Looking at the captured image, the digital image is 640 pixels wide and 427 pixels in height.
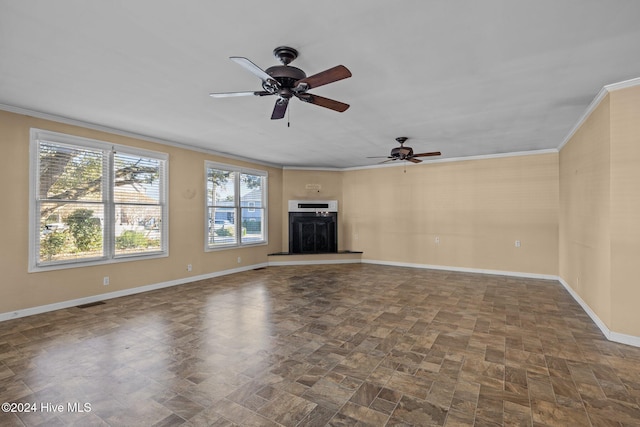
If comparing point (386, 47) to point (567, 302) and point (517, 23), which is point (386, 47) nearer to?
point (517, 23)

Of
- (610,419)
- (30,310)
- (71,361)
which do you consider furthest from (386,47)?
(30,310)

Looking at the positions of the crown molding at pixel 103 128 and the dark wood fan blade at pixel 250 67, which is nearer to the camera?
the dark wood fan blade at pixel 250 67

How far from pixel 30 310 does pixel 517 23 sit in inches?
242

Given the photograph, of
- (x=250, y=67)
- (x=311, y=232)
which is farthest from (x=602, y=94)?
(x=311, y=232)

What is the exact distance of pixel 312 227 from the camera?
843 cm

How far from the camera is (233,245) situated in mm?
7109

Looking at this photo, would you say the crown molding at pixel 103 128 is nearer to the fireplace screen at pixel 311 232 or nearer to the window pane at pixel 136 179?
the window pane at pixel 136 179

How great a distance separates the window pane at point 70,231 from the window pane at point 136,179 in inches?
17.3

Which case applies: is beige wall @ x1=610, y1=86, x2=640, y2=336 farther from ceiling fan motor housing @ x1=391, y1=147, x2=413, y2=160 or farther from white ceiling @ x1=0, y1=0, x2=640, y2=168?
ceiling fan motor housing @ x1=391, y1=147, x2=413, y2=160

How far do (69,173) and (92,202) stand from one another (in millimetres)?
497

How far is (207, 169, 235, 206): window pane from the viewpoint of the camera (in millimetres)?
6605

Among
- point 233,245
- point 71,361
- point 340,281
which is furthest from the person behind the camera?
point 233,245

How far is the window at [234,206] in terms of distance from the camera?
21.8 feet

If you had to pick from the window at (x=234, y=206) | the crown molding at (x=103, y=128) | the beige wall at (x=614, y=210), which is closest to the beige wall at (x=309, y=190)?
the window at (x=234, y=206)
